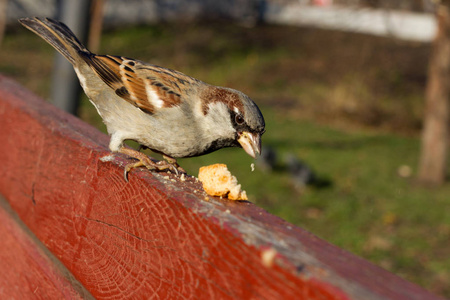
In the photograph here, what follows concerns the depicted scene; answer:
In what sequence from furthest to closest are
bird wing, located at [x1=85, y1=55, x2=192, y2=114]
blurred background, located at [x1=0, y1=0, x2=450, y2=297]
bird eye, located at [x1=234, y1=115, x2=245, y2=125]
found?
1. blurred background, located at [x1=0, y1=0, x2=450, y2=297]
2. bird wing, located at [x1=85, y1=55, x2=192, y2=114]
3. bird eye, located at [x1=234, y1=115, x2=245, y2=125]

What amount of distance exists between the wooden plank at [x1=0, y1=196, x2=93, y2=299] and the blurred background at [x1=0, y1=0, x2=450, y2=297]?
2609 millimetres

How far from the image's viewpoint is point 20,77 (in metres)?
12.6

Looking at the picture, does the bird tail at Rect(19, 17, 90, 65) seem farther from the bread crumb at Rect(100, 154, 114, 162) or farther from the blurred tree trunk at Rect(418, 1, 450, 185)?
the blurred tree trunk at Rect(418, 1, 450, 185)

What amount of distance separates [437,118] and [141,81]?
6983 mm

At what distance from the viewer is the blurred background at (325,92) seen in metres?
6.19

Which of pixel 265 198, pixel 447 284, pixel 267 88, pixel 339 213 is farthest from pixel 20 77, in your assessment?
pixel 447 284

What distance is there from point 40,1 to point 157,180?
21937mm

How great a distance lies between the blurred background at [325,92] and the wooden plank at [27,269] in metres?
2.61

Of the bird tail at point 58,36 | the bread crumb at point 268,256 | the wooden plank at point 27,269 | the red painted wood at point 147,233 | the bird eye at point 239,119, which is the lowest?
the wooden plank at point 27,269

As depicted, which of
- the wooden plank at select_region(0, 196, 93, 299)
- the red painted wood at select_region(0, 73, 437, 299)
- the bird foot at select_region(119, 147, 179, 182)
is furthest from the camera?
the wooden plank at select_region(0, 196, 93, 299)

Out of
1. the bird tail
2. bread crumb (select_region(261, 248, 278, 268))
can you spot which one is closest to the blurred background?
the bird tail

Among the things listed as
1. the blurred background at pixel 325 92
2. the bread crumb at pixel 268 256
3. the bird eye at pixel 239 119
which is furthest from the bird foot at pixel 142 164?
the blurred background at pixel 325 92

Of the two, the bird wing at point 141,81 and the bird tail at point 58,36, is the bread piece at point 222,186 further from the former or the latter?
the bird tail at point 58,36

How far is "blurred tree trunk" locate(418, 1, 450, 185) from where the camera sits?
8.02 metres
